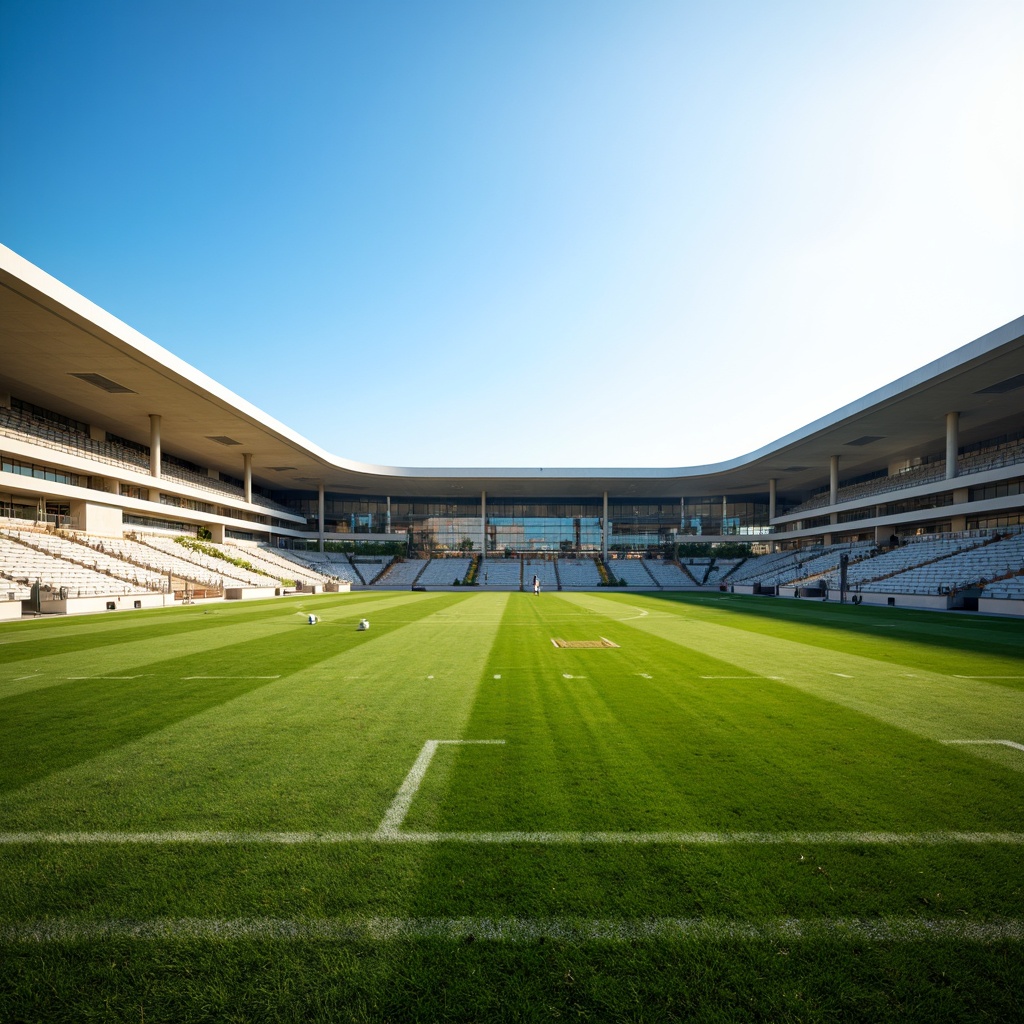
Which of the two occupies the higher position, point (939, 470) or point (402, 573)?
point (939, 470)

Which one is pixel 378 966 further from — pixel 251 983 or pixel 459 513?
pixel 459 513

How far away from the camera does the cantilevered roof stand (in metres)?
25.9

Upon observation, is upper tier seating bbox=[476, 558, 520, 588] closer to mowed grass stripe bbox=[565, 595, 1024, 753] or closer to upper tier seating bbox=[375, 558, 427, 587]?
upper tier seating bbox=[375, 558, 427, 587]

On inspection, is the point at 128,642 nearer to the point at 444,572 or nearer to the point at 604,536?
the point at 444,572

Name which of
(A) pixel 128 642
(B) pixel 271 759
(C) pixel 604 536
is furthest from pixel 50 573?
(C) pixel 604 536

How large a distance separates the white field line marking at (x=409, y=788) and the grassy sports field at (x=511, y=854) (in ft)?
0.08

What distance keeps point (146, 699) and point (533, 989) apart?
8148 mm

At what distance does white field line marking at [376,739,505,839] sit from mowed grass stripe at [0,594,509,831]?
0.09 m

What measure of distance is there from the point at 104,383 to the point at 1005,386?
57542 mm

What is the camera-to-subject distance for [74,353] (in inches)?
1104

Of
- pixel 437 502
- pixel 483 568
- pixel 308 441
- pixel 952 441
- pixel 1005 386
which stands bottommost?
pixel 483 568

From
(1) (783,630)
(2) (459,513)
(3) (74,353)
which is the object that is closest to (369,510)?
Answer: (2) (459,513)

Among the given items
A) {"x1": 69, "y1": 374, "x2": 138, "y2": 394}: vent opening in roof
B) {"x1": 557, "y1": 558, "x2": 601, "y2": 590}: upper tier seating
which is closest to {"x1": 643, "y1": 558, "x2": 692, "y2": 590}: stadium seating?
{"x1": 557, "y1": 558, "x2": 601, "y2": 590}: upper tier seating

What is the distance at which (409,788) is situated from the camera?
16.0 feet
